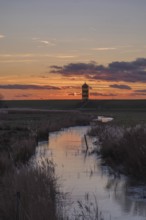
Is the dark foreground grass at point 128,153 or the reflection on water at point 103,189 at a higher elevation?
the dark foreground grass at point 128,153

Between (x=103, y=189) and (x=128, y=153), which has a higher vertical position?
(x=128, y=153)

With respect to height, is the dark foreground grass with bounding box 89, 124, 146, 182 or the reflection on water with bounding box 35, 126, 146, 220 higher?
the dark foreground grass with bounding box 89, 124, 146, 182

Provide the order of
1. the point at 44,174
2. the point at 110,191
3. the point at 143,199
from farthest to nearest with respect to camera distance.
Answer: the point at 110,191, the point at 143,199, the point at 44,174

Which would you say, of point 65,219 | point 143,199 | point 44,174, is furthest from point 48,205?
point 143,199

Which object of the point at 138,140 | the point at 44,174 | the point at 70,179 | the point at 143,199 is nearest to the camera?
the point at 44,174

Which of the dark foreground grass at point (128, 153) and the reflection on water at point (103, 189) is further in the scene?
the dark foreground grass at point (128, 153)

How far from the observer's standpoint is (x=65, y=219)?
1127 centimetres

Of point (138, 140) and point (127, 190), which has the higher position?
point (138, 140)

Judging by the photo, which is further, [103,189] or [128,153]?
[128,153]

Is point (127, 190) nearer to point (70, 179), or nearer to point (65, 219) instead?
point (70, 179)

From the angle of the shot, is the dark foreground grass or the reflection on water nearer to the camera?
the reflection on water

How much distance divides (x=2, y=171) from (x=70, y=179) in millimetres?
2889

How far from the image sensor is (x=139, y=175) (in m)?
19.0

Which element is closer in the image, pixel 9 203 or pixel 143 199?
pixel 9 203
